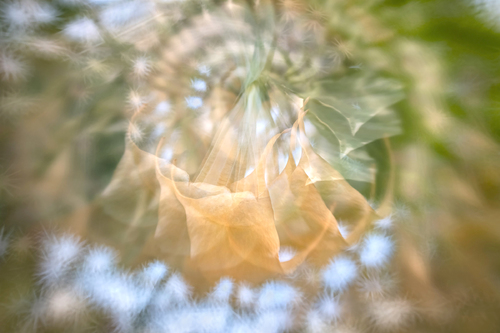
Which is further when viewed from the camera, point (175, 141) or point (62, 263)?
point (175, 141)

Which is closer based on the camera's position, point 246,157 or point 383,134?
point 383,134

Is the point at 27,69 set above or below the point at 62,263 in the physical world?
above

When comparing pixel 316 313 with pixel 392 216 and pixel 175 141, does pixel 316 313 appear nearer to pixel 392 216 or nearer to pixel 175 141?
pixel 392 216

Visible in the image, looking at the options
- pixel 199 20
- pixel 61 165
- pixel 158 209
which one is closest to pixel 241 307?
pixel 158 209

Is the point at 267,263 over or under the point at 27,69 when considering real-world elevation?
under

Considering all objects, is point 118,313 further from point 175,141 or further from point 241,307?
point 175,141

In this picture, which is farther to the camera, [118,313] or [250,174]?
[250,174]

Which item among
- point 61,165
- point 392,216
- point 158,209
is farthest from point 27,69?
point 392,216

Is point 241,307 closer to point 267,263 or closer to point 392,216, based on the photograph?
point 267,263
